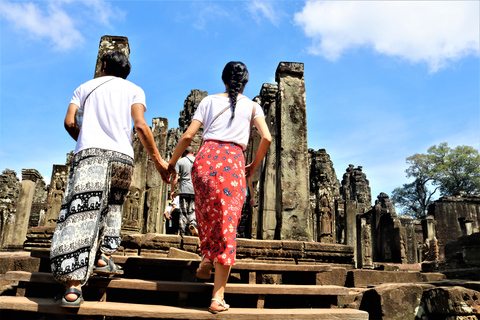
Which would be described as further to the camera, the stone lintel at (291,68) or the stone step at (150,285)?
the stone lintel at (291,68)

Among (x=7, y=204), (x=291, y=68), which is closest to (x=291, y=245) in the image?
(x=291, y=68)

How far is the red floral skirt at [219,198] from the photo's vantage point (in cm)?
242

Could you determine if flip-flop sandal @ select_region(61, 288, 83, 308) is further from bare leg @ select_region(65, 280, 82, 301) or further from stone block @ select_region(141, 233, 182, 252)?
stone block @ select_region(141, 233, 182, 252)

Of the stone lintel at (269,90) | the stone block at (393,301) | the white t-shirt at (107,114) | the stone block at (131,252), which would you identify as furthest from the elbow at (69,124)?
the stone lintel at (269,90)

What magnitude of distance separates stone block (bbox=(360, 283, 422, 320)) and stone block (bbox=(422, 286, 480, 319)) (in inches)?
4.8

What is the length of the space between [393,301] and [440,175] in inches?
1782

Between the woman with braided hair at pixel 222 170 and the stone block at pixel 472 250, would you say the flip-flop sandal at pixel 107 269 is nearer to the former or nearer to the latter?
the woman with braided hair at pixel 222 170

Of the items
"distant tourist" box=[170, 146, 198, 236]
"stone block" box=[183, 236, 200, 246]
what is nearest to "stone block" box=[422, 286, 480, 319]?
"stone block" box=[183, 236, 200, 246]

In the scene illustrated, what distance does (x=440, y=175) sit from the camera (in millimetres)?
42344

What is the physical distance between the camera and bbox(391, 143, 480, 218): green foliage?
41.1m

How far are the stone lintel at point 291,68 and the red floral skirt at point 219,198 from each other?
139 inches

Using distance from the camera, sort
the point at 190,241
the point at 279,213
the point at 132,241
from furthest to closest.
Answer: the point at 279,213 < the point at 132,241 < the point at 190,241

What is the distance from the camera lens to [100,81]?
2.63m

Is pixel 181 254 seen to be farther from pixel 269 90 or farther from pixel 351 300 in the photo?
pixel 269 90
